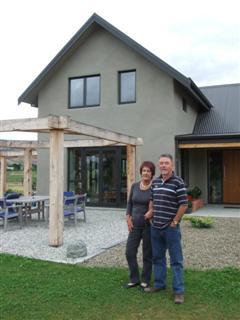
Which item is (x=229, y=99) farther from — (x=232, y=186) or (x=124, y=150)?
(x=124, y=150)

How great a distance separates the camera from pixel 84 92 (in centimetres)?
1536

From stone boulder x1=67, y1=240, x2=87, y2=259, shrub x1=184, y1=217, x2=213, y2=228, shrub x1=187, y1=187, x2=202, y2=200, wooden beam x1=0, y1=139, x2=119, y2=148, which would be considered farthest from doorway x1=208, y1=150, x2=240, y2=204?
stone boulder x1=67, y1=240, x2=87, y2=259

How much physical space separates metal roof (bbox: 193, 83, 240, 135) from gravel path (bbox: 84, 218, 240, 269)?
234 inches

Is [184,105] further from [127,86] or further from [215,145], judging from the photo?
[215,145]

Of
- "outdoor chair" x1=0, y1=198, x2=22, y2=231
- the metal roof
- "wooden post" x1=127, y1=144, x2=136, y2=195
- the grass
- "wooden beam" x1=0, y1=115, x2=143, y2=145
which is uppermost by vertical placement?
the metal roof

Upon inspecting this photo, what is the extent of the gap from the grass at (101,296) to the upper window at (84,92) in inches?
406

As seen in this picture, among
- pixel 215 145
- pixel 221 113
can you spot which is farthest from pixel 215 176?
pixel 215 145

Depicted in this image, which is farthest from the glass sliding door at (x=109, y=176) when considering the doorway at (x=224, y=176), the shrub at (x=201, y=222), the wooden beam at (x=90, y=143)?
the shrub at (x=201, y=222)

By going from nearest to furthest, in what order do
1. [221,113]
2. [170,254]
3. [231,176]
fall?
[170,254] < [231,176] < [221,113]

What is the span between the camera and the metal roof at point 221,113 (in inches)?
612

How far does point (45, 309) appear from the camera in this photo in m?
4.12

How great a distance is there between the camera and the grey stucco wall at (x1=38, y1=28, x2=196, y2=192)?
45.2 feet

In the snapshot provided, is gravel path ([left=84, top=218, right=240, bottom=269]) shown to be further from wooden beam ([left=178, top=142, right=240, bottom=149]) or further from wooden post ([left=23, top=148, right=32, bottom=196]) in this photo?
wooden post ([left=23, top=148, right=32, bottom=196])

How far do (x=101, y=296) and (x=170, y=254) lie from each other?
38.9 inches
